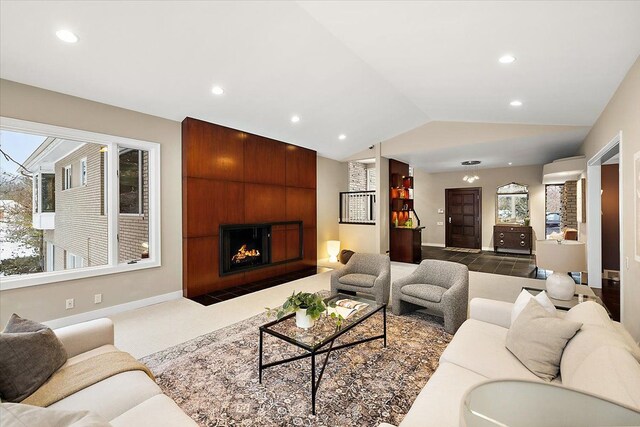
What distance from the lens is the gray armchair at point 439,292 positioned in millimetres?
3100

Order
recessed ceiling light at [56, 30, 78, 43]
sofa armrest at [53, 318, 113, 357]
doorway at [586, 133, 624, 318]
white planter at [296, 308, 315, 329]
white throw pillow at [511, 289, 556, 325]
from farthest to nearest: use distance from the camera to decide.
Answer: doorway at [586, 133, 624, 318] → recessed ceiling light at [56, 30, 78, 43] → white planter at [296, 308, 315, 329] → white throw pillow at [511, 289, 556, 325] → sofa armrest at [53, 318, 113, 357]

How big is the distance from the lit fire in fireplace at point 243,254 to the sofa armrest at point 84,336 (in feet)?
9.95

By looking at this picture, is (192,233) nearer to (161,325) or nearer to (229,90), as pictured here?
(161,325)

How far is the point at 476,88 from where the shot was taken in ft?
11.8

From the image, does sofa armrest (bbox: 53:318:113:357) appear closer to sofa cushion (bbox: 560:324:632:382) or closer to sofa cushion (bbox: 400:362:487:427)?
sofa cushion (bbox: 400:362:487:427)

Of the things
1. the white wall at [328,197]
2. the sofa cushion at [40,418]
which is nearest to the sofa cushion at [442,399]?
the sofa cushion at [40,418]

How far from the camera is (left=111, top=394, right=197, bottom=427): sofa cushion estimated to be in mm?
1282

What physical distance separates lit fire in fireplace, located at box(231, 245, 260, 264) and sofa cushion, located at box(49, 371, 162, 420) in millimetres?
3556

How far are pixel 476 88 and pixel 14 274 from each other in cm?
592

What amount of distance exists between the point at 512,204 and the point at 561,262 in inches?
265

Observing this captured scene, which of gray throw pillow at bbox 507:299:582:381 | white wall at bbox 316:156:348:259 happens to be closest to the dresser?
white wall at bbox 316:156:348:259

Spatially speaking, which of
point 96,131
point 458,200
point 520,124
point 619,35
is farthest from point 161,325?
point 458,200

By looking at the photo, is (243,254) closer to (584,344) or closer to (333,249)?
(333,249)

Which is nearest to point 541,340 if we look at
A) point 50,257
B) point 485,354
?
point 485,354
